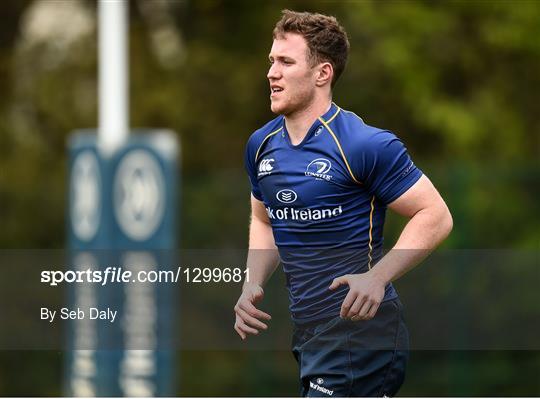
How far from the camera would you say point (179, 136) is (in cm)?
1689

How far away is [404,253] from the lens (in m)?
4.38

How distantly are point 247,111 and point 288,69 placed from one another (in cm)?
1211

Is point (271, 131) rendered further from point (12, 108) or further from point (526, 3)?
point (12, 108)

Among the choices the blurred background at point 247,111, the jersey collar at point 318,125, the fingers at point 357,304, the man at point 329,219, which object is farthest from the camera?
the blurred background at point 247,111

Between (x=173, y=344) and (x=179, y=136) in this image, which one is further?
(x=179, y=136)

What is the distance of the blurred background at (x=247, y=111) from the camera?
557 inches

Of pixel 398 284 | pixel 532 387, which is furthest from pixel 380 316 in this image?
pixel 532 387

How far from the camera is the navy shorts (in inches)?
182

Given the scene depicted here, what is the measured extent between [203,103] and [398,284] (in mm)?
4635

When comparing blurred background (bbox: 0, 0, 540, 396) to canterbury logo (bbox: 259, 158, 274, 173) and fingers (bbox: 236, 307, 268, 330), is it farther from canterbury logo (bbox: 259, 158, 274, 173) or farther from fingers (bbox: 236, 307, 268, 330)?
fingers (bbox: 236, 307, 268, 330)

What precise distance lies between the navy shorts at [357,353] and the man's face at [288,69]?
748 millimetres

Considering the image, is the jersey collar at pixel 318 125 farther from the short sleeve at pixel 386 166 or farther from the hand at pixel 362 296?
the hand at pixel 362 296

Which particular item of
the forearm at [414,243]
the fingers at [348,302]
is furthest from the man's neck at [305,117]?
the fingers at [348,302]

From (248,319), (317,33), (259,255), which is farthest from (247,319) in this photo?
(317,33)
